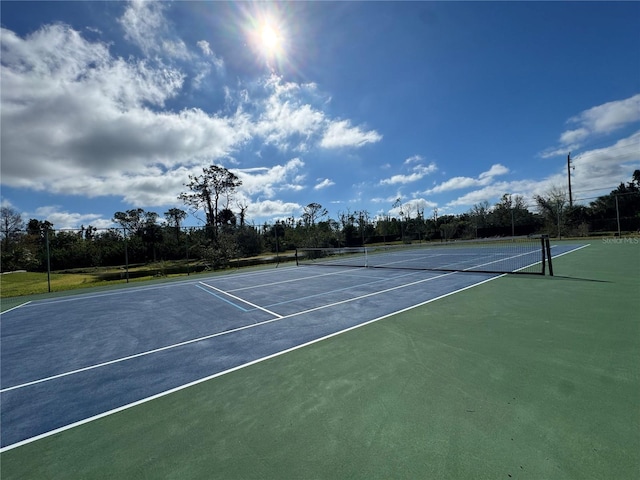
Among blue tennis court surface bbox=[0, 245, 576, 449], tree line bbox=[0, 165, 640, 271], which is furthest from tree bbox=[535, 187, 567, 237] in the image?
blue tennis court surface bbox=[0, 245, 576, 449]

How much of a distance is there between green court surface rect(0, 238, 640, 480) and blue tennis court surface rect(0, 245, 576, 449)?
0.55 m

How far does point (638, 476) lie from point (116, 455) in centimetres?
389

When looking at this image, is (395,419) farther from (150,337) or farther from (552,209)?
(552,209)

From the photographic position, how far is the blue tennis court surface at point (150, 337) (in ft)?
10.7

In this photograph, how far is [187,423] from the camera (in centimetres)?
265

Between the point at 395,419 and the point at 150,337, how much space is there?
5026 mm

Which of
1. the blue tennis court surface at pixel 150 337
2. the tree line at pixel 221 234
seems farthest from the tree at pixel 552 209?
the blue tennis court surface at pixel 150 337

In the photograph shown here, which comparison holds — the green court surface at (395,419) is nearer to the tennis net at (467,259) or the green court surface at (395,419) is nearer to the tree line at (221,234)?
the tennis net at (467,259)

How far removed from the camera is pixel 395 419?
248cm

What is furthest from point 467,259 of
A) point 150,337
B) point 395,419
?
point 150,337

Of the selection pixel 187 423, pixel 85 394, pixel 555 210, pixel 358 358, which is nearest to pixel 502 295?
pixel 358 358

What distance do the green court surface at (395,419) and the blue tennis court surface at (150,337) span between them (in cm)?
55

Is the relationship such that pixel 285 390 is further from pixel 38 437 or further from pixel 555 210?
pixel 555 210

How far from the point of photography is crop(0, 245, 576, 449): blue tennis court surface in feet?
10.7
